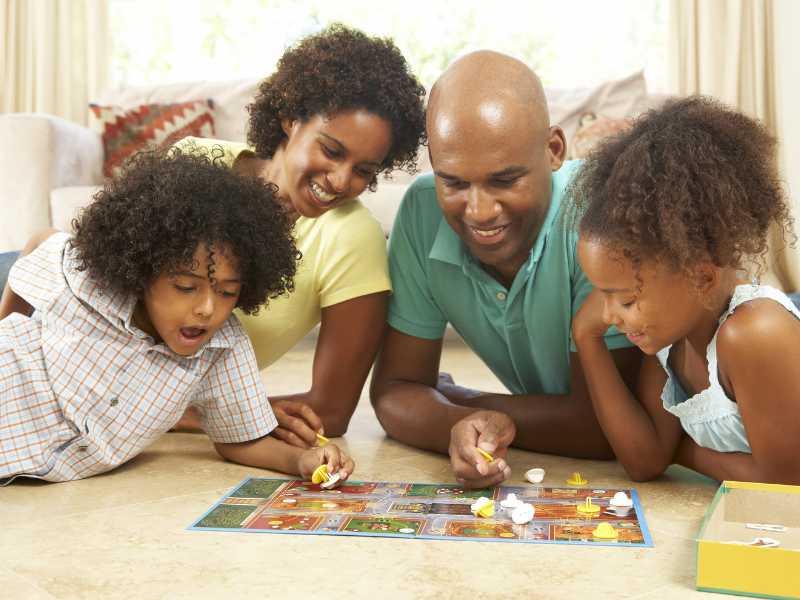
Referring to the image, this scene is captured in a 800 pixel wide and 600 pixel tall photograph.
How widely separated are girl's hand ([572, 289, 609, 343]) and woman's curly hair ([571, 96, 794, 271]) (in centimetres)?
21

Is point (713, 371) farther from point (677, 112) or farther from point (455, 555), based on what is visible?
point (455, 555)

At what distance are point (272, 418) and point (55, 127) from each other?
262cm

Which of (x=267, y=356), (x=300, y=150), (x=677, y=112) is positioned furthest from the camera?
(x=267, y=356)

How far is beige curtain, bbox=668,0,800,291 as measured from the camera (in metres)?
5.04

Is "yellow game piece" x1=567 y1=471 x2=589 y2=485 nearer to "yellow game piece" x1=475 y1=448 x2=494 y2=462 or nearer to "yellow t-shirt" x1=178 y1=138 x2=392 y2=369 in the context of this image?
"yellow game piece" x1=475 y1=448 x2=494 y2=462

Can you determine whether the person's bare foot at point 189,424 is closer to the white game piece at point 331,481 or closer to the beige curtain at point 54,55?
the white game piece at point 331,481

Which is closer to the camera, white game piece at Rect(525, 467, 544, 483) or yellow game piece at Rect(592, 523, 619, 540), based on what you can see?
yellow game piece at Rect(592, 523, 619, 540)

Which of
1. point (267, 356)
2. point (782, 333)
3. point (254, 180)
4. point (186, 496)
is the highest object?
point (254, 180)

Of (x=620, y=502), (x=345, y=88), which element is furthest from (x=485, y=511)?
(x=345, y=88)

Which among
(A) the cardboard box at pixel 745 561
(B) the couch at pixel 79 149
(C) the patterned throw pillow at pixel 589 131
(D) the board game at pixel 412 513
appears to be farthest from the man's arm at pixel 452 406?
(C) the patterned throw pillow at pixel 589 131

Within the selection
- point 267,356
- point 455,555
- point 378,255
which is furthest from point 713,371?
point 267,356

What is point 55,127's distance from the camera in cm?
426

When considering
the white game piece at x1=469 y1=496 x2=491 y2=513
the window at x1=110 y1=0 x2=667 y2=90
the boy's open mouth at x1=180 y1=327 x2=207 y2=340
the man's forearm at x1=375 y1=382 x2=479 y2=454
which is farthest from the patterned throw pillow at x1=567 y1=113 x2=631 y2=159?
the white game piece at x1=469 y1=496 x2=491 y2=513

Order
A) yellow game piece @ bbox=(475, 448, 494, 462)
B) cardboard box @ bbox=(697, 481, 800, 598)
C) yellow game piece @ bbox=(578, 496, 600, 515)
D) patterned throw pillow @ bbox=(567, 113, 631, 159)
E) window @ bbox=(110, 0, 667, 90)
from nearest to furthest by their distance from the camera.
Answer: cardboard box @ bbox=(697, 481, 800, 598) → yellow game piece @ bbox=(578, 496, 600, 515) → yellow game piece @ bbox=(475, 448, 494, 462) → patterned throw pillow @ bbox=(567, 113, 631, 159) → window @ bbox=(110, 0, 667, 90)
